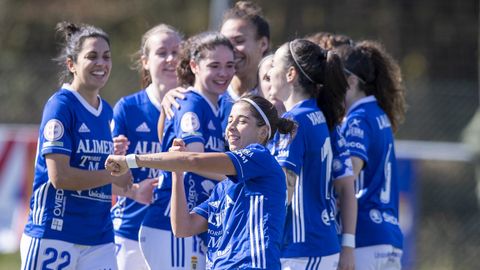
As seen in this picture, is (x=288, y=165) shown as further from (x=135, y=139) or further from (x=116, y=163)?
(x=135, y=139)

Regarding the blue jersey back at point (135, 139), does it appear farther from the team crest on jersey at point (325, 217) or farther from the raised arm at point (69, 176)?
the team crest on jersey at point (325, 217)

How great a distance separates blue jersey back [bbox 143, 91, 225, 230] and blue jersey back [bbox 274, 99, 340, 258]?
601 mm

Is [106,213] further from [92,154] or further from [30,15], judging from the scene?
[30,15]

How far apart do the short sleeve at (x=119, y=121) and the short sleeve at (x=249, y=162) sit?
174 centimetres

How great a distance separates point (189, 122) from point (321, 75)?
0.78m

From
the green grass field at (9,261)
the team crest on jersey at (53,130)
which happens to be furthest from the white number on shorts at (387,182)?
the green grass field at (9,261)

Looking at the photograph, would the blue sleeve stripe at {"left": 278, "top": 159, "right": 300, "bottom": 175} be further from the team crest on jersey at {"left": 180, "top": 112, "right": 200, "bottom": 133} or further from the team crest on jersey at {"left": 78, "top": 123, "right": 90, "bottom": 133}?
the team crest on jersey at {"left": 78, "top": 123, "right": 90, "bottom": 133}

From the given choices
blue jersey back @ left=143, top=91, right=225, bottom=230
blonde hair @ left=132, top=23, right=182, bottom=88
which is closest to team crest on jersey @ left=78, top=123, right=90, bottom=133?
blue jersey back @ left=143, top=91, right=225, bottom=230

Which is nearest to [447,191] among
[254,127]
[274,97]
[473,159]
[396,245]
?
[473,159]

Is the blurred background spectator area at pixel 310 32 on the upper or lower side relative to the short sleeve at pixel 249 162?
upper

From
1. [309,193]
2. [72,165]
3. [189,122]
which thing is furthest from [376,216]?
[72,165]

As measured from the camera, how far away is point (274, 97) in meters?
5.62

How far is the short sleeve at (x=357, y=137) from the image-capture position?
5.90 metres

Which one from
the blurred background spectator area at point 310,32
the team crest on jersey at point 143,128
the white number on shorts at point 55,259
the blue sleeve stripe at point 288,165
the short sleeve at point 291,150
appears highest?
the blurred background spectator area at point 310,32
